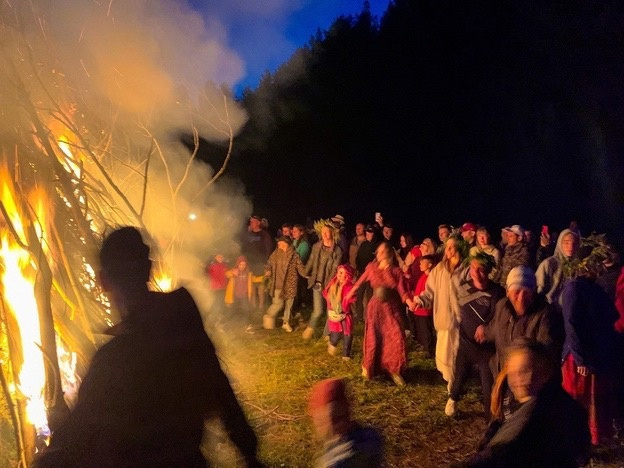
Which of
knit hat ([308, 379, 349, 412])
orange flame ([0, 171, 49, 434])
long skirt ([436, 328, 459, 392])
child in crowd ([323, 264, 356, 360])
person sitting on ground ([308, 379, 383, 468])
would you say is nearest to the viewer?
person sitting on ground ([308, 379, 383, 468])

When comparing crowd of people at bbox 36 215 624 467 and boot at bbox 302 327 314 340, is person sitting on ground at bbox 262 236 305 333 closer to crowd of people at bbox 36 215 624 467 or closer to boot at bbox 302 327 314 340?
crowd of people at bbox 36 215 624 467

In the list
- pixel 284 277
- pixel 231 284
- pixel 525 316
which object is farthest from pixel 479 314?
pixel 231 284

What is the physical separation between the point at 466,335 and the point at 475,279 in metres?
0.54

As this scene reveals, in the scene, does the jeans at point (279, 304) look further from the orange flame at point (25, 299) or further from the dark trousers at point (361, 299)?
the orange flame at point (25, 299)

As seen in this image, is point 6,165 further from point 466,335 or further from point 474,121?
point 474,121

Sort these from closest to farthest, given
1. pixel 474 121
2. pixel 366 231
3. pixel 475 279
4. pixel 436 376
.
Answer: pixel 475 279, pixel 436 376, pixel 366 231, pixel 474 121

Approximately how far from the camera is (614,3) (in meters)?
18.7

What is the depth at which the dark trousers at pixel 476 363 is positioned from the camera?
4770 millimetres

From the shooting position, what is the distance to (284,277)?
364 inches

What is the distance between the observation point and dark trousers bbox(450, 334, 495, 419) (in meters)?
4.77

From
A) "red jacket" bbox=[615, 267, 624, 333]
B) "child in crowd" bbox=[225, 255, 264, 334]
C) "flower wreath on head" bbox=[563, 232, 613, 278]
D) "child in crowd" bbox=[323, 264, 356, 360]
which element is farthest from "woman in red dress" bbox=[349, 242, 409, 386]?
"child in crowd" bbox=[225, 255, 264, 334]

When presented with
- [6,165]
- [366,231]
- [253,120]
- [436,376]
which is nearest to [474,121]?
[253,120]

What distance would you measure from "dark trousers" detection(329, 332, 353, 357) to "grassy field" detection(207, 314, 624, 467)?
15 cm

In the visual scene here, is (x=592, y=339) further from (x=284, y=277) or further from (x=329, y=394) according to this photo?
(x=284, y=277)
